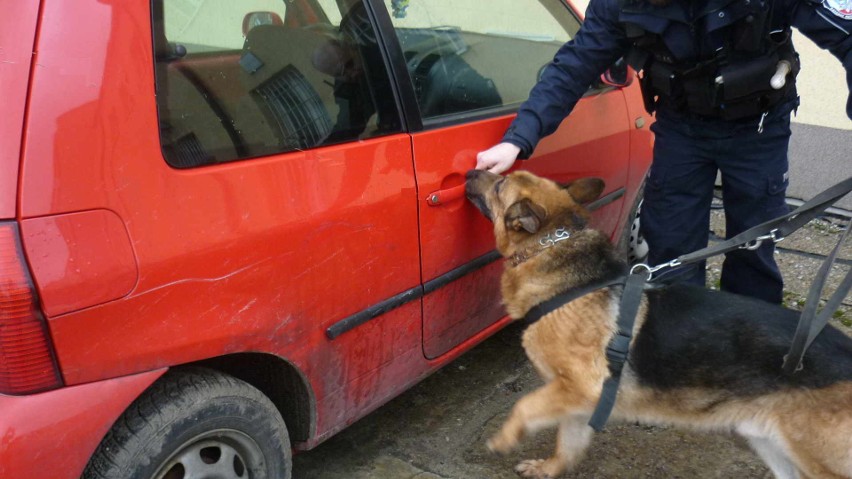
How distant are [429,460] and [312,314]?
1040 millimetres

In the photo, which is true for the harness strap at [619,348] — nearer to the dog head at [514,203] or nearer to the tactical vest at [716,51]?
the dog head at [514,203]

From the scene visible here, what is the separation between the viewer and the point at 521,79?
10.4 ft

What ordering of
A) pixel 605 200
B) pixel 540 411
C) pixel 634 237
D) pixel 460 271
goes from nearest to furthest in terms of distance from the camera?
pixel 540 411, pixel 460 271, pixel 605 200, pixel 634 237

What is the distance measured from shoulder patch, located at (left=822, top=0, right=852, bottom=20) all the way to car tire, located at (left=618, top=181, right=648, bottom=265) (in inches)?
65.4

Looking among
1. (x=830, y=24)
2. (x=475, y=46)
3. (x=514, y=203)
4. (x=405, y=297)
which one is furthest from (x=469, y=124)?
(x=830, y=24)

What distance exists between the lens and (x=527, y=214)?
249 cm

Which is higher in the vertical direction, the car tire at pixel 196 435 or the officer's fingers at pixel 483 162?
the officer's fingers at pixel 483 162

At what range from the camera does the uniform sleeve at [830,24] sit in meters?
2.30

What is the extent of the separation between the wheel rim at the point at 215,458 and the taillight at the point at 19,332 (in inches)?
17.4

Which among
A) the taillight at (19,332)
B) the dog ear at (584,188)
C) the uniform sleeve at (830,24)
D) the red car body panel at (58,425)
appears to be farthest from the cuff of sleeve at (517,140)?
the taillight at (19,332)

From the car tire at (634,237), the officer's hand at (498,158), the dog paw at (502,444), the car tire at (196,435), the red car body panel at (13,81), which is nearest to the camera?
the red car body panel at (13,81)

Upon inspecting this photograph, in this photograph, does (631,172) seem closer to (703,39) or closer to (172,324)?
(703,39)

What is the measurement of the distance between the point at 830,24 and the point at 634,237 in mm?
2090

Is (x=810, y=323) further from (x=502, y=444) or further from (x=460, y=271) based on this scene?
(x=460, y=271)
